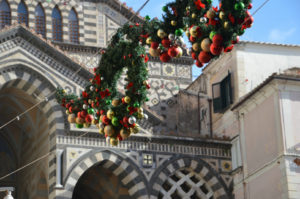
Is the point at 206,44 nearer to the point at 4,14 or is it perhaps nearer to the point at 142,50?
the point at 142,50

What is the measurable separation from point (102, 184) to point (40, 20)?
7.78 m

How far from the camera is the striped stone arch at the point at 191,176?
21.8 meters

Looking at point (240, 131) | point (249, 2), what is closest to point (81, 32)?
point (240, 131)

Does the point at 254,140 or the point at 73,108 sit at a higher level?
the point at 254,140

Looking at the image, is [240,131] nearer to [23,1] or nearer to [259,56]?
[259,56]

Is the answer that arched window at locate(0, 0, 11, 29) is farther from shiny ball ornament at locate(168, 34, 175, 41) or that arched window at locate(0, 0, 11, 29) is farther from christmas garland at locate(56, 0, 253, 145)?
shiny ball ornament at locate(168, 34, 175, 41)

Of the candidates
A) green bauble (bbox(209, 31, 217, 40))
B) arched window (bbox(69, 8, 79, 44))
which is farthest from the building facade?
green bauble (bbox(209, 31, 217, 40))

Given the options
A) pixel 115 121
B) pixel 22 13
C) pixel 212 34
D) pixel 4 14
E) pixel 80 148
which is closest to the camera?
pixel 212 34

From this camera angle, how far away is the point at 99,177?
2294 cm

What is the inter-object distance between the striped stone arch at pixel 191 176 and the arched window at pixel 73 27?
7808mm

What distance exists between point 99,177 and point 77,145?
7.41 ft

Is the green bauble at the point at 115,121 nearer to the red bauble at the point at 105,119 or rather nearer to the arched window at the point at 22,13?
the red bauble at the point at 105,119

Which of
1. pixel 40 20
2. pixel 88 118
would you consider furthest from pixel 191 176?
pixel 88 118

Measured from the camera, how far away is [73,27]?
27.4 metres
